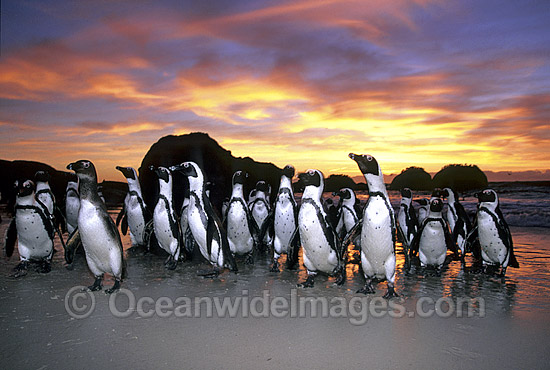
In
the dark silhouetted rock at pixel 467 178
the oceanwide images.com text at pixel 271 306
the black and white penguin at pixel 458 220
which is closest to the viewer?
the oceanwide images.com text at pixel 271 306

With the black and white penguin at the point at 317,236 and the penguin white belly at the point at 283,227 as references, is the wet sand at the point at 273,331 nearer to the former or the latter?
the black and white penguin at the point at 317,236

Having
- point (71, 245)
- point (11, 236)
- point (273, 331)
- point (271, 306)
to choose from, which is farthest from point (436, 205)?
point (11, 236)

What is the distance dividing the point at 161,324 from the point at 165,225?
105 inches

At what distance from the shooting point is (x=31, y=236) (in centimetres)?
520

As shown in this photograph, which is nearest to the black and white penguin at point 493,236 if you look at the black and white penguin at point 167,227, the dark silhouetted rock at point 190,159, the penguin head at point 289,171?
the penguin head at point 289,171

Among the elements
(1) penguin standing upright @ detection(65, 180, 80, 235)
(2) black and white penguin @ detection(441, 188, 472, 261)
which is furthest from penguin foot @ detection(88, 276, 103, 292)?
(2) black and white penguin @ detection(441, 188, 472, 261)

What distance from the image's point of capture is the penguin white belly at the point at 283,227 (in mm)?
5909

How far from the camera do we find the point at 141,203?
711cm

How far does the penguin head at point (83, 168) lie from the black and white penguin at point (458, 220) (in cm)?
585

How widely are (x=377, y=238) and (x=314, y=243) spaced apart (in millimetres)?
831

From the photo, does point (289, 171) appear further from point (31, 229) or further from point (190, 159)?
point (190, 159)

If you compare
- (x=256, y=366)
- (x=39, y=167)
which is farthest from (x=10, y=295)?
(x=39, y=167)

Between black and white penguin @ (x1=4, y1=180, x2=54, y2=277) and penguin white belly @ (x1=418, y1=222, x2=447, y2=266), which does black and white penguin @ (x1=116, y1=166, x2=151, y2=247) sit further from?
penguin white belly @ (x1=418, y1=222, x2=447, y2=266)

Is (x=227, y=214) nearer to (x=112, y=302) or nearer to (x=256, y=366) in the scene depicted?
(x=112, y=302)
